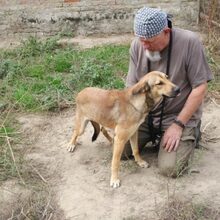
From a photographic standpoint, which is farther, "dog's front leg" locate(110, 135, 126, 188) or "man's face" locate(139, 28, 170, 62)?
"dog's front leg" locate(110, 135, 126, 188)

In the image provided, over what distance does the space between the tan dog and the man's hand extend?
0.29 metres

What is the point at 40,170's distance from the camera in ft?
16.3

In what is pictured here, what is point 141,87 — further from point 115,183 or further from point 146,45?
point 115,183

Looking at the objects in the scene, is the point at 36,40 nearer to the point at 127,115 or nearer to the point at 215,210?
the point at 127,115

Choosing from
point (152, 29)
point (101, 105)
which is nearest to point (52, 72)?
point (101, 105)

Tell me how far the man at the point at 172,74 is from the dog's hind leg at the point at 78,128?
2.08 ft

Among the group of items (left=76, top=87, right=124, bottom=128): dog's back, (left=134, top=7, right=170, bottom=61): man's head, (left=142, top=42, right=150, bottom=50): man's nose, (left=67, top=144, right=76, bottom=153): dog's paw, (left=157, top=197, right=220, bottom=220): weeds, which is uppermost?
(left=134, top=7, right=170, bottom=61): man's head

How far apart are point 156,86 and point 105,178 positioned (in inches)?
42.1

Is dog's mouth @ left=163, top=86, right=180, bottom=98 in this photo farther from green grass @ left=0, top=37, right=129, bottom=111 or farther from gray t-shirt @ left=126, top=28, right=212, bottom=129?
green grass @ left=0, top=37, right=129, bottom=111

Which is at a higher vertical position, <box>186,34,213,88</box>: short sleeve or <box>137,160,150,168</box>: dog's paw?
<box>186,34,213,88</box>: short sleeve

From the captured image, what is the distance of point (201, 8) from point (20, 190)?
5825mm

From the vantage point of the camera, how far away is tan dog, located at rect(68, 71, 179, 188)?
4.34 meters

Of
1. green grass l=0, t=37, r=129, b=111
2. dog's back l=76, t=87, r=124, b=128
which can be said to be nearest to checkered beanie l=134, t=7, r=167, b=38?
dog's back l=76, t=87, r=124, b=128

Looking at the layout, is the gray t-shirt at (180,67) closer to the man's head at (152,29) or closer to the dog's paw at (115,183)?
the man's head at (152,29)
